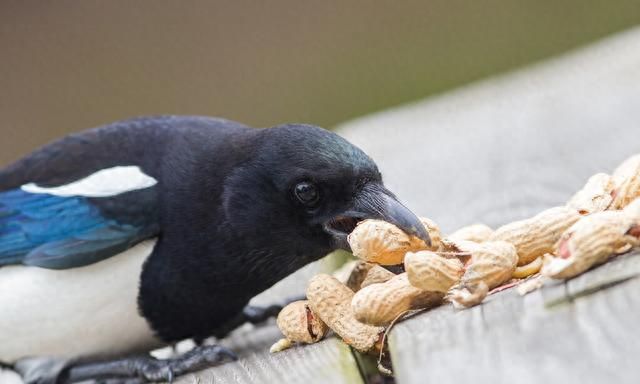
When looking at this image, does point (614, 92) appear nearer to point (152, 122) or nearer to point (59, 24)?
point (152, 122)

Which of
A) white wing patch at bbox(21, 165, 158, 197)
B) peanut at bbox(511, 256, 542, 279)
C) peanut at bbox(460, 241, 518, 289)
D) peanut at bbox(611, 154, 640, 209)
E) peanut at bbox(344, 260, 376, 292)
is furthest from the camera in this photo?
white wing patch at bbox(21, 165, 158, 197)

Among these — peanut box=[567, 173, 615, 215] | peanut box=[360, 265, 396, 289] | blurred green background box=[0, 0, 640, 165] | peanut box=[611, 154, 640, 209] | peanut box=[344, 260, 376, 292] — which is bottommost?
blurred green background box=[0, 0, 640, 165]

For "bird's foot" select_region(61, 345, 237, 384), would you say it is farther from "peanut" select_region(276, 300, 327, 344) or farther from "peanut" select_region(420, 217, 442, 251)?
"peanut" select_region(420, 217, 442, 251)

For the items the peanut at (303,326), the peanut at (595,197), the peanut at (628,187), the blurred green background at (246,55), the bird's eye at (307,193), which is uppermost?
the peanut at (628,187)

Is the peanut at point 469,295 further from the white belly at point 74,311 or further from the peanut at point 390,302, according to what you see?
the white belly at point 74,311

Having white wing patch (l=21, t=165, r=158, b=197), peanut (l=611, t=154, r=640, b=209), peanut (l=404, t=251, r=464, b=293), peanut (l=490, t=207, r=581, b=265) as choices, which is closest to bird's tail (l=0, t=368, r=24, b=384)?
white wing patch (l=21, t=165, r=158, b=197)

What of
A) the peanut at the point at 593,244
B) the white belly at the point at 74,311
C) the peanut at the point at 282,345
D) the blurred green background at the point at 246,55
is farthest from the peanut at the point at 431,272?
the blurred green background at the point at 246,55

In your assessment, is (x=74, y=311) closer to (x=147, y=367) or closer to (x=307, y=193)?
(x=147, y=367)
